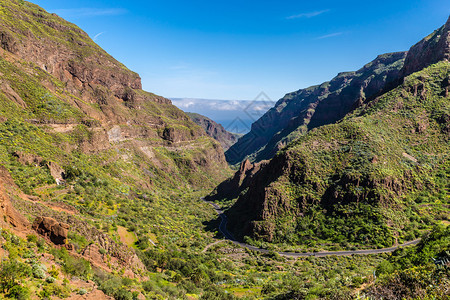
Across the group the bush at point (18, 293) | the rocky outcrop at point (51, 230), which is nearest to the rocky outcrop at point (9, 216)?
the rocky outcrop at point (51, 230)

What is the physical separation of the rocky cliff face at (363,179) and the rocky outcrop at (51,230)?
52.6m

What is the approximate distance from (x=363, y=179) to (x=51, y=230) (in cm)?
6846

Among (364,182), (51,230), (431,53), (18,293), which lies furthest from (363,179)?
(431,53)

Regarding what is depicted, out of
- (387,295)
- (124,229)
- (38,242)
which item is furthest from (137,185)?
(387,295)

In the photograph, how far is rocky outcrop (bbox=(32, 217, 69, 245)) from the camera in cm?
1992

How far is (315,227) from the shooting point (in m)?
62.4

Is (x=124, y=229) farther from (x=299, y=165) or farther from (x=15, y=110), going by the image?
(x=299, y=165)

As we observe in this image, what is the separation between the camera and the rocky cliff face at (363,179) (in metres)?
59.9

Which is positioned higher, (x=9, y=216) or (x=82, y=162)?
(x=82, y=162)

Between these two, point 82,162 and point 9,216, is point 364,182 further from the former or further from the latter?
point 82,162

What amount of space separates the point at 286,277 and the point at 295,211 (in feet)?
86.8

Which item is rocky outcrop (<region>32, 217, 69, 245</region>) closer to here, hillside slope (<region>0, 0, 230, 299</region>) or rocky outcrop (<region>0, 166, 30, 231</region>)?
hillside slope (<region>0, 0, 230, 299</region>)

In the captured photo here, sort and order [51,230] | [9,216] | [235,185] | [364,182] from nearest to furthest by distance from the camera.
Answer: [9,216] < [51,230] < [364,182] < [235,185]

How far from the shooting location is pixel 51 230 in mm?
20109
